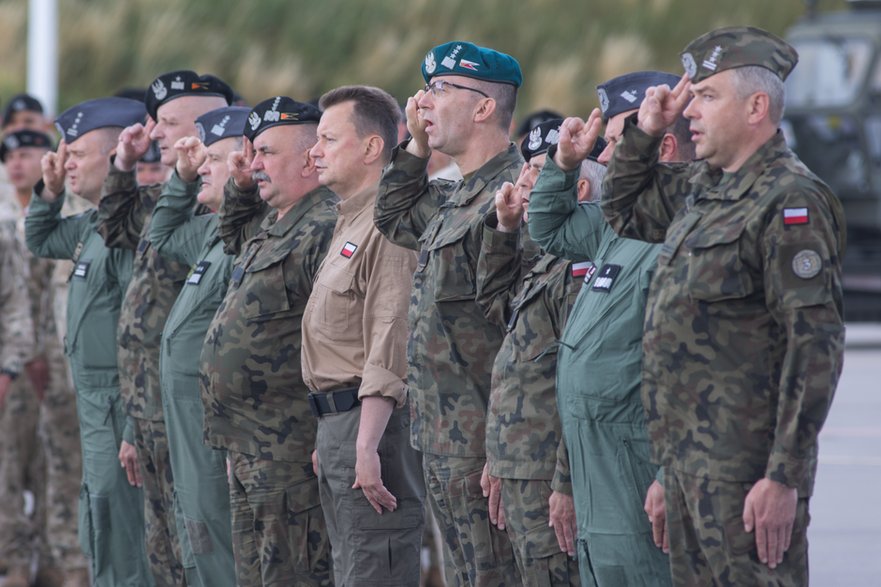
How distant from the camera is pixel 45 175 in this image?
272 inches

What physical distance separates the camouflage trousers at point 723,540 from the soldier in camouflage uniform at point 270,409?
1.78m

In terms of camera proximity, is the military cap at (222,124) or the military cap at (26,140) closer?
the military cap at (222,124)

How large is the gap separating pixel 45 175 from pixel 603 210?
339 cm

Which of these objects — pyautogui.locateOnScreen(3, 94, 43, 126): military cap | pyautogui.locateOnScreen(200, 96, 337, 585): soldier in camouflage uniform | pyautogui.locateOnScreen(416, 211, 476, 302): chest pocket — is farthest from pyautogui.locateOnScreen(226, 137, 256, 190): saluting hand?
pyautogui.locateOnScreen(3, 94, 43, 126): military cap

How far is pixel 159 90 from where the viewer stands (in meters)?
6.55

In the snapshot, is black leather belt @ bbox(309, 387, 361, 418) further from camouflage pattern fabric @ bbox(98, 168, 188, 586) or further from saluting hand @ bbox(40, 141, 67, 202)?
saluting hand @ bbox(40, 141, 67, 202)

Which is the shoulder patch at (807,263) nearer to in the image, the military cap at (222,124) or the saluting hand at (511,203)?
the saluting hand at (511,203)

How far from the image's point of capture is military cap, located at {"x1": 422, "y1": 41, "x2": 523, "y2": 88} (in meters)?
5.00

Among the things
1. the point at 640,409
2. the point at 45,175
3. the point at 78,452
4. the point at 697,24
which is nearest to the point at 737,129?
the point at 640,409

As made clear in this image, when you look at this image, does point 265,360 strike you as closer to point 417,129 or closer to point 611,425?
point 417,129

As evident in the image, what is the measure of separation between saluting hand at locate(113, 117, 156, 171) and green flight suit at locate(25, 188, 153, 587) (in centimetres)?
50

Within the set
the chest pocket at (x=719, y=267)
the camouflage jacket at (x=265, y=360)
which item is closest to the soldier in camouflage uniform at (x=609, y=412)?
the chest pocket at (x=719, y=267)

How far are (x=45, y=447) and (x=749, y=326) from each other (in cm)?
486

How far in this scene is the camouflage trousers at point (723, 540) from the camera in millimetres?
3740
